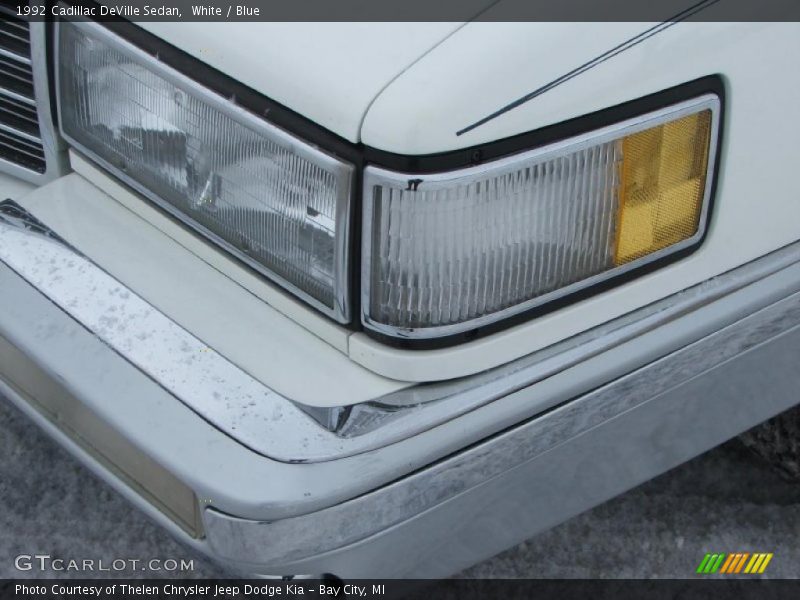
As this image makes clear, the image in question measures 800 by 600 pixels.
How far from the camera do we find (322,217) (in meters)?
Answer: 1.70

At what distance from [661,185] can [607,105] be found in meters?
0.18

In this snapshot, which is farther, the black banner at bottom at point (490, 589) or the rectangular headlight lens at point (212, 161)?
the black banner at bottom at point (490, 589)

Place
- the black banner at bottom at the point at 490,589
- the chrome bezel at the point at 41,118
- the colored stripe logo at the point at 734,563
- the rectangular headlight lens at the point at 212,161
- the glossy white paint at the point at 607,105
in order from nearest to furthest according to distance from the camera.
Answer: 1. the glossy white paint at the point at 607,105
2. the rectangular headlight lens at the point at 212,161
3. the chrome bezel at the point at 41,118
4. the black banner at bottom at the point at 490,589
5. the colored stripe logo at the point at 734,563

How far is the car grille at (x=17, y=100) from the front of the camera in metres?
2.08

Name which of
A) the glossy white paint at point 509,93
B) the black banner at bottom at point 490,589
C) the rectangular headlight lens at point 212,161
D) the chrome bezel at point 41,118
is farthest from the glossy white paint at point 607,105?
the black banner at bottom at point 490,589

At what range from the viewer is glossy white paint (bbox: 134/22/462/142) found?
1.60 m

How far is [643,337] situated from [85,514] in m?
1.39

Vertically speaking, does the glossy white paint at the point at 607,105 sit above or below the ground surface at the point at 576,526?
above

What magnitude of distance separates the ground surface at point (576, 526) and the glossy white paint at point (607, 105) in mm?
897

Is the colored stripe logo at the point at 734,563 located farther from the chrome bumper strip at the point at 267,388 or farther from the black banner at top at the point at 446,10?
the black banner at top at the point at 446,10

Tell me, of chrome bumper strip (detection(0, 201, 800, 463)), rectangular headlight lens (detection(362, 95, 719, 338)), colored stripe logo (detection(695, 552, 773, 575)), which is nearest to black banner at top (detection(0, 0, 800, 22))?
rectangular headlight lens (detection(362, 95, 719, 338))

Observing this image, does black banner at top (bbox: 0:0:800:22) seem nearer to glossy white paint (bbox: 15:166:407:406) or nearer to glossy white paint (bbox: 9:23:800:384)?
glossy white paint (bbox: 9:23:800:384)

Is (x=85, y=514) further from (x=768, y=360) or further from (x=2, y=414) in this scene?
(x=768, y=360)

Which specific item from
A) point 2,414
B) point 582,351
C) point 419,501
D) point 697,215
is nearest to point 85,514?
point 2,414
